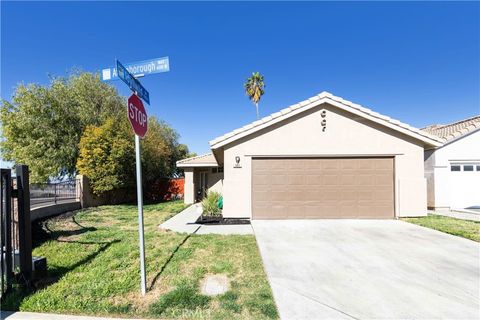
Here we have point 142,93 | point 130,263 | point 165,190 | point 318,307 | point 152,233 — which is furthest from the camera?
point 165,190

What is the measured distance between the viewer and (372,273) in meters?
4.29

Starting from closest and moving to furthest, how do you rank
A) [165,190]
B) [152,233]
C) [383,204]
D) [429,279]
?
[429,279]
[152,233]
[383,204]
[165,190]

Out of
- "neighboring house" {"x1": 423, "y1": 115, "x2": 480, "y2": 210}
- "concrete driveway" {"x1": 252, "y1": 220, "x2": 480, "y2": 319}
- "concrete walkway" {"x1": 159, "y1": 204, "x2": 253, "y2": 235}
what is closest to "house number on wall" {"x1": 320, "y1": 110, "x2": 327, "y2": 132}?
"concrete driveway" {"x1": 252, "y1": 220, "x2": 480, "y2": 319}

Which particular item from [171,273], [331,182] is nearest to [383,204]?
[331,182]

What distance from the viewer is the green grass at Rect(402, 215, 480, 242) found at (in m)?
6.71

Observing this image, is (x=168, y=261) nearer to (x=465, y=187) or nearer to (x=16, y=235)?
(x=16, y=235)

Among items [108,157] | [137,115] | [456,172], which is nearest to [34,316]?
[137,115]

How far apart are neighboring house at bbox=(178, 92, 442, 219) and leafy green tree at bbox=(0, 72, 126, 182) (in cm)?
1401

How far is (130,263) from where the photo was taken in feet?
15.3

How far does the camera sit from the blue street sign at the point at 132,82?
3289 mm

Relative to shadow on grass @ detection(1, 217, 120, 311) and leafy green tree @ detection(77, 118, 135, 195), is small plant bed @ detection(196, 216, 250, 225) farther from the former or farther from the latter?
leafy green tree @ detection(77, 118, 135, 195)

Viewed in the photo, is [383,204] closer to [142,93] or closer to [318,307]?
[318,307]

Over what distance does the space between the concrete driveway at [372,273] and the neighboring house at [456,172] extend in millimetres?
5389

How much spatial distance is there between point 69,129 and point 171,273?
17830 millimetres
